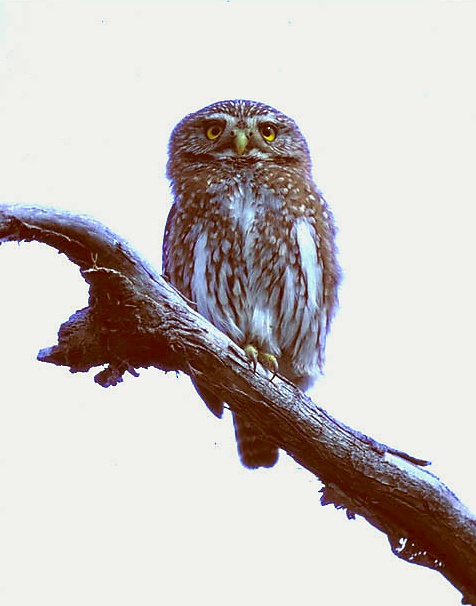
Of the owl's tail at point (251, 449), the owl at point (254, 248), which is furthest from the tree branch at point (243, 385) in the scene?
the owl's tail at point (251, 449)

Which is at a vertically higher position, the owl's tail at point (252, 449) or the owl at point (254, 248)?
the owl at point (254, 248)

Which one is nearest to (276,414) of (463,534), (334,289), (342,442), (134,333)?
(342,442)

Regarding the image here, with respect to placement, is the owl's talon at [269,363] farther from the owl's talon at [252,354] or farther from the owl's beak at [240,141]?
the owl's beak at [240,141]

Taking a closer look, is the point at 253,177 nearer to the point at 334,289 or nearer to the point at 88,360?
the point at 334,289

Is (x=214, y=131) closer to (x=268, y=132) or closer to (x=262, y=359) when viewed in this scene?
(x=268, y=132)

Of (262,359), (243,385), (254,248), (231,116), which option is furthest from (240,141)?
(243,385)
